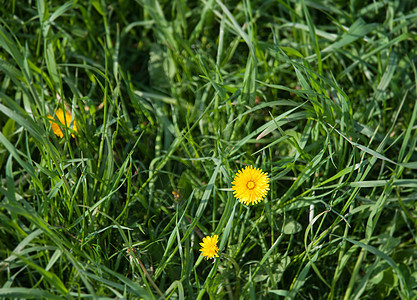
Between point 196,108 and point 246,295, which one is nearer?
point 246,295

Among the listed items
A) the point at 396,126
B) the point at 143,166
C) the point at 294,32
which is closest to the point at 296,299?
the point at 143,166

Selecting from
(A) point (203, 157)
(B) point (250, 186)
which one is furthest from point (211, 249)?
(A) point (203, 157)

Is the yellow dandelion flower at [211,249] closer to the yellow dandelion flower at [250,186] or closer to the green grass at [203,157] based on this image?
the green grass at [203,157]

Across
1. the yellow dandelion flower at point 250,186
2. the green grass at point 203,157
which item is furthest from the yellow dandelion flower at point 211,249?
the yellow dandelion flower at point 250,186

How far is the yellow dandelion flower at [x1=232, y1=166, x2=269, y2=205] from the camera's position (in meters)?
1.24

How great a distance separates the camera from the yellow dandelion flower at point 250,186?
1237 mm

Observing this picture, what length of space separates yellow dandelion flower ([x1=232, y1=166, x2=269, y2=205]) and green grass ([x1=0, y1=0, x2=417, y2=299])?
6cm

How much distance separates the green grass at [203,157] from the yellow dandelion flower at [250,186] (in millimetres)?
59

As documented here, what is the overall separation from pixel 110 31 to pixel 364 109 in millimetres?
1194

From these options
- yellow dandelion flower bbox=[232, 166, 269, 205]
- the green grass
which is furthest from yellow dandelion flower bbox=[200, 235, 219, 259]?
yellow dandelion flower bbox=[232, 166, 269, 205]

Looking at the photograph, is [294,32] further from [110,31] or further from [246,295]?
[246,295]

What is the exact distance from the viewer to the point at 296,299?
1.44 m

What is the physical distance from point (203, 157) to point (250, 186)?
10.1 inches

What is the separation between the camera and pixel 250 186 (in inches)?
49.2
